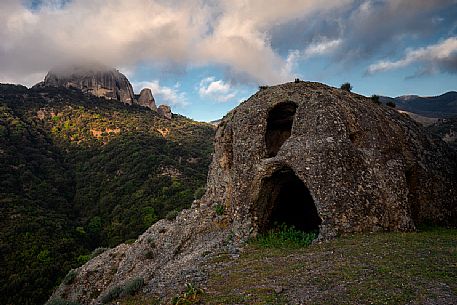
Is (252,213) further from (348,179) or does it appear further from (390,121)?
(390,121)

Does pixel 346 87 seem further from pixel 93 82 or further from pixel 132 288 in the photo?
pixel 93 82

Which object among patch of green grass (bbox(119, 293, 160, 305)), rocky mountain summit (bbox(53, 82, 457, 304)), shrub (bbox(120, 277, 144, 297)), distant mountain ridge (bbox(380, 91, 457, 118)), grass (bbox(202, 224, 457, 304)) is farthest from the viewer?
distant mountain ridge (bbox(380, 91, 457, 118))

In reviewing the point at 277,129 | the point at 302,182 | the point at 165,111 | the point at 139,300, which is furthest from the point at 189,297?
the point at 165,111

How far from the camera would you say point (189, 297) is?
942 centimetres

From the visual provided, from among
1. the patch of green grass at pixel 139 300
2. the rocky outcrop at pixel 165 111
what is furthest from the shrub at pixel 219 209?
the rocky outcrop at pixel 165 111

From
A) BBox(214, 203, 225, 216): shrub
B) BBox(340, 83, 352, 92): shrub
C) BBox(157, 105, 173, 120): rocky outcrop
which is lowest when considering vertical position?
BBox(214, 203, 225, 216): shrub

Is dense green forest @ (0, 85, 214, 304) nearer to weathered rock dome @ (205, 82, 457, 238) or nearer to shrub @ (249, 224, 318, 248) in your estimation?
weathered rock dome @ (205, 82, 457, 238)

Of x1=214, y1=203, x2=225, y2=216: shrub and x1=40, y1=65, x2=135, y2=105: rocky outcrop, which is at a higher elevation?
x1=40, y1=65, x2=135, y2=105: rocky outcrop

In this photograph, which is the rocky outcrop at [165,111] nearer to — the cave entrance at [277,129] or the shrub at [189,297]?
the cave entrance at [277,129]

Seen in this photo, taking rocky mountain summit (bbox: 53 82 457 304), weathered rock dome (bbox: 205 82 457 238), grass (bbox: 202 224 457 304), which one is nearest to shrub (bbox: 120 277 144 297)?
rocky mountain summit (bbox: 53 82 457 304)

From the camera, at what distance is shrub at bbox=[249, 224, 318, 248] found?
14328 mm

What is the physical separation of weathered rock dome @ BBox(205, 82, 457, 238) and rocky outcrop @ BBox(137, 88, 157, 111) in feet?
385

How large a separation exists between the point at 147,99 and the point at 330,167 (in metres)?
128

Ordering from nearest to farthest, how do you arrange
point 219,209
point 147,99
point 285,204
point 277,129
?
point 285,204
point 219,209
point 277,129
point 147,99
